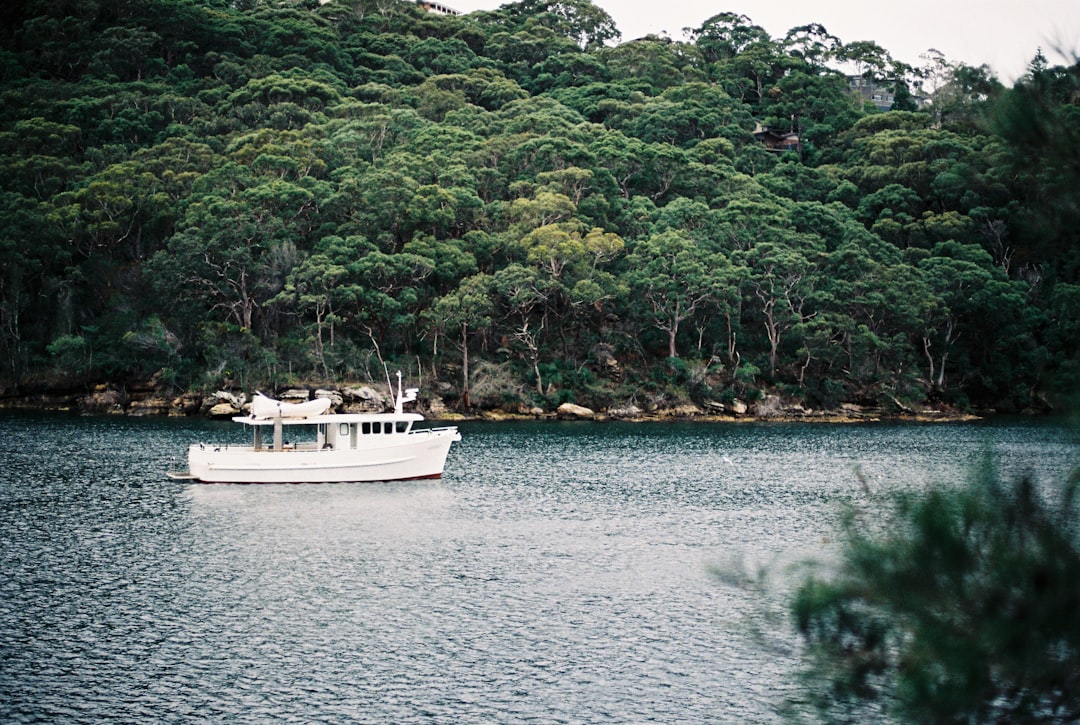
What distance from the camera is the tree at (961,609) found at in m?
5.86

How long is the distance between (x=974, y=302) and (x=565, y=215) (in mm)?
28317

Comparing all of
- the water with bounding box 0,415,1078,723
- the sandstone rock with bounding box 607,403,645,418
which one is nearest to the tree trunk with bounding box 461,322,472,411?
the sandstone rock with bounding box 607,403,645,418

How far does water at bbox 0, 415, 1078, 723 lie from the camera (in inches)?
619

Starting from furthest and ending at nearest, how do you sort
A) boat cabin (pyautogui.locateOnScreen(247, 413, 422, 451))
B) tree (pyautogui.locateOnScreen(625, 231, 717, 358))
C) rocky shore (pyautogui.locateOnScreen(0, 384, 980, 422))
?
tree (pyautogui.locateOnScreen(625, 231, 717, 358)) → rocky shore (pyautogui.locateOnScreen(0, 384, 980, 422)) → boat cabin (pyautogui.locateOnScreen(247, 413, 422, 451))

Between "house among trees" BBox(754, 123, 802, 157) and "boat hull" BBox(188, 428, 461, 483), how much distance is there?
75041mm

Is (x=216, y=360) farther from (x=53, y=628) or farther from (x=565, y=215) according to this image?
(x=53, y=628)

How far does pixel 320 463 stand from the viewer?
125ft

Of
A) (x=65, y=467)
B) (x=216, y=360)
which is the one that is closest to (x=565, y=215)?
(x=216, y=360)

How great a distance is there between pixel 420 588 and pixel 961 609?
58.2ft

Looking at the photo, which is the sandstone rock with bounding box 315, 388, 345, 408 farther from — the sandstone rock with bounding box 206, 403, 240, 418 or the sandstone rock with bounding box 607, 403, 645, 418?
the sandstone rock with bounding box 607, 403, 645, 418

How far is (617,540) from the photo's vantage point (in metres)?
28.2

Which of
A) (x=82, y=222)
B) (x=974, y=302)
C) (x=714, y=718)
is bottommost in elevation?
(x=714, y=718)

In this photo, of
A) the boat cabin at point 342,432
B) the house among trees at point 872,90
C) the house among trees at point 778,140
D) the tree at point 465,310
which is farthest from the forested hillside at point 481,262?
the house among trees at point 872,90

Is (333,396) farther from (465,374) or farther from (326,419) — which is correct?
(326,419)
